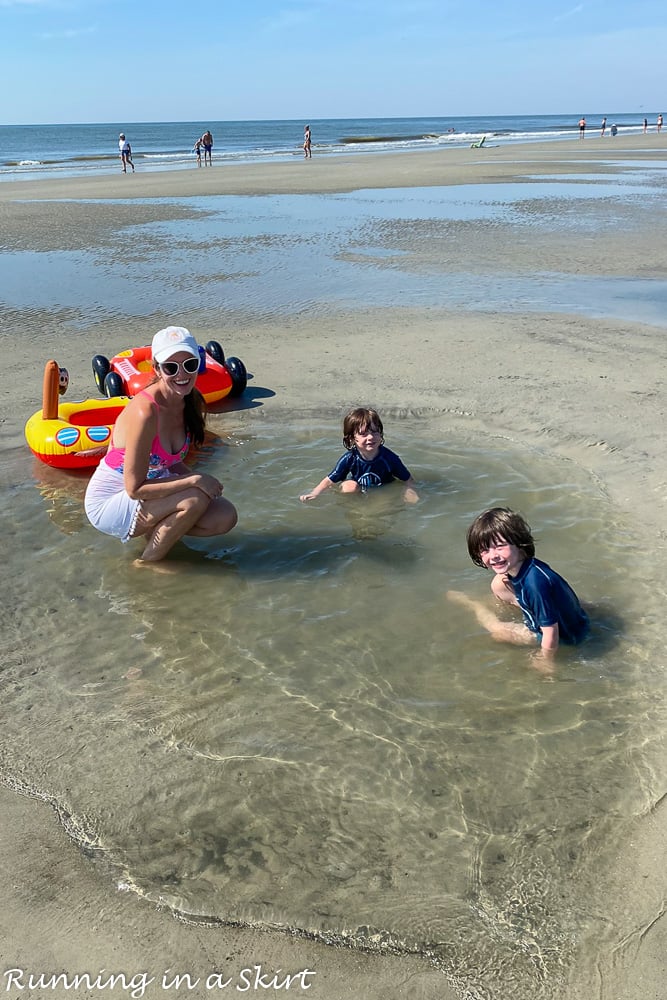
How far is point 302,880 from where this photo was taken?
9.17 ft

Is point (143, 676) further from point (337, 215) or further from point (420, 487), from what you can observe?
point (337, 215)

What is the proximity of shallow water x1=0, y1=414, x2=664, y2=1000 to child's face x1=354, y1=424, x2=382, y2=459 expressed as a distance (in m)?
0.42

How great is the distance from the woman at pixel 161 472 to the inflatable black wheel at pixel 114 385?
2.23 meters

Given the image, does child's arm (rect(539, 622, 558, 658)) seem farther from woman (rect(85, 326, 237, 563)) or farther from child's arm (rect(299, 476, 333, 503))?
child's arm (rect(299, 476, 333, 503))

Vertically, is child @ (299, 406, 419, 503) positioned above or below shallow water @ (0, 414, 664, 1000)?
above

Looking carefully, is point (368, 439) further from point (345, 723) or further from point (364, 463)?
point (345, 723)

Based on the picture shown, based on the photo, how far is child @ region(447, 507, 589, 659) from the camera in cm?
386

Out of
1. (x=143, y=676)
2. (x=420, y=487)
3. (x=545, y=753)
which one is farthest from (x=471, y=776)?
(x=420, y=487)

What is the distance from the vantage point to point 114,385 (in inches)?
280

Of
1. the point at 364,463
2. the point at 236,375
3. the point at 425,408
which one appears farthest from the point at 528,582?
the point at 236,375

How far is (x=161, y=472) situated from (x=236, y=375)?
2.83 metres

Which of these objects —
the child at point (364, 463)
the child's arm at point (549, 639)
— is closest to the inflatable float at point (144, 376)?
the child at point (364, 463)

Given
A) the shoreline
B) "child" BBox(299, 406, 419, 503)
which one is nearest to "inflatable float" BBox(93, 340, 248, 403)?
"child" BBox(299, 406, 419, 503)

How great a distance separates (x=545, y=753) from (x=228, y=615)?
1.86m
